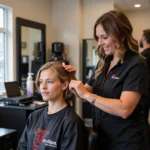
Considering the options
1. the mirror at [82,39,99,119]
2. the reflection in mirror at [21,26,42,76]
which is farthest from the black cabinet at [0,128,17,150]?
the mirror at [82,39,99,119]

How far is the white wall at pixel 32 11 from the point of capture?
13.0 ft

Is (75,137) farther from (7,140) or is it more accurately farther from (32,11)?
(32,11)

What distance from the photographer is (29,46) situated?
14.3ft

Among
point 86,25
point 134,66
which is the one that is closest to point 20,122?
point 134,66

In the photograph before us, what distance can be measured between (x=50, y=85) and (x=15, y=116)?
1703 millimetres

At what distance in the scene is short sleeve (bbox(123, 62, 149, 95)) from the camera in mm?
1325

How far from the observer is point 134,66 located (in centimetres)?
136

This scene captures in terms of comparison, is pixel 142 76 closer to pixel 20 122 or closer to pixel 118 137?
pixel 118 137

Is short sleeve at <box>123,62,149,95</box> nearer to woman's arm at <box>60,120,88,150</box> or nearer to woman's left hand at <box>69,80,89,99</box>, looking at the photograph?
woman's left hand at <box>69,80,89,99</box>

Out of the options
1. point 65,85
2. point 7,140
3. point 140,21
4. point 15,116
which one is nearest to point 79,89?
point 65,85

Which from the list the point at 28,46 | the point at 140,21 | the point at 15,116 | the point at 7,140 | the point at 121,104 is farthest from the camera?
the point at 140,21

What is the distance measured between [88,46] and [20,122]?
250 centimetres

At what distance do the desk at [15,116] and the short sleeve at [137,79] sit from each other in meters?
1.79

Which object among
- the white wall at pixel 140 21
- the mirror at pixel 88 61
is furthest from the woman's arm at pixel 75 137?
the white wall at pixel 140 21
